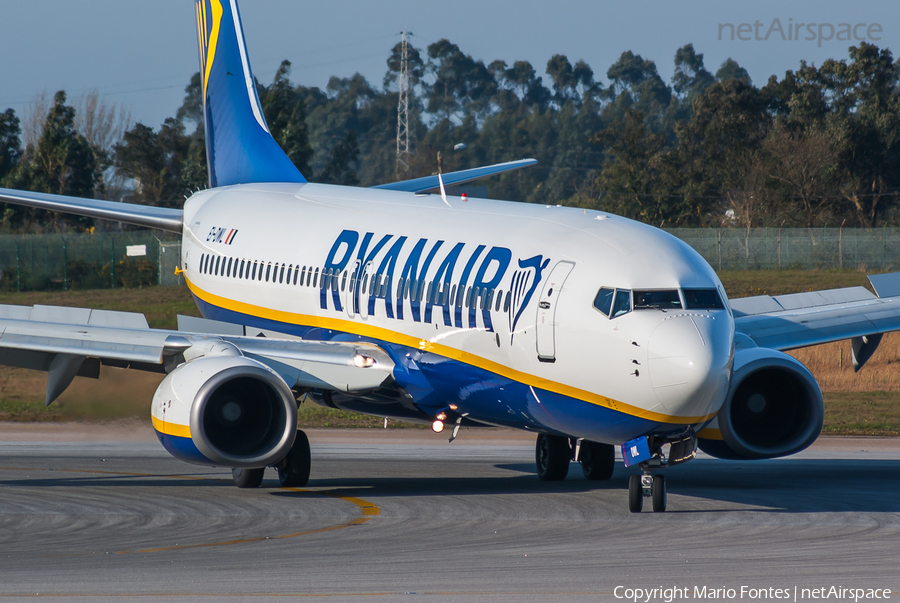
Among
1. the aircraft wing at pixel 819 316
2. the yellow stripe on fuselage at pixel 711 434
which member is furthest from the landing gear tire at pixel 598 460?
the yellow stripe on fuselage at pixel 711 434

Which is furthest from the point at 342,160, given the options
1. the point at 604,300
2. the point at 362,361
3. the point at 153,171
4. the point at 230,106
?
the point at 604,300

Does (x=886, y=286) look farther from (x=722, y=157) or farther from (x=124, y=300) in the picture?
(x=722, y=157)

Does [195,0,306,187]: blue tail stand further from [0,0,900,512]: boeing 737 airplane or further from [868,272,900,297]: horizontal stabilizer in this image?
[868,272,900,297]: horizontal stabilizer

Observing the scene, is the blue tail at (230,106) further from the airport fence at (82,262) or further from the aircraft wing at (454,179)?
the airport fence at (82,262)

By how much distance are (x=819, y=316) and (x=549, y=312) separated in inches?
306

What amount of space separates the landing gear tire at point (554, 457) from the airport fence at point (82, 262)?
4138 centimetres

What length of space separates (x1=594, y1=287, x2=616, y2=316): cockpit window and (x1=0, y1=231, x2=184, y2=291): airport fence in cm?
4677

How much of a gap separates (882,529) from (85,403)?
1642cm

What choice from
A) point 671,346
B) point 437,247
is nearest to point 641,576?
point 671,346

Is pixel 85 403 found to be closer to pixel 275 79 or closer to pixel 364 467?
pixel 364 467

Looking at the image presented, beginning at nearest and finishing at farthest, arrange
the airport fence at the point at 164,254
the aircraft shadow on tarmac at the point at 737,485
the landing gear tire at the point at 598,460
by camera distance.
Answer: the aircraft shadow on tarmac at the point at 737,485 → the landing gear tire at the point at 598,460 → the airport fence at the point at 164,254

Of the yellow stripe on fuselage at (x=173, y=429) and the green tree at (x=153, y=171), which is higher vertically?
the green tree at (x=153, y=171)

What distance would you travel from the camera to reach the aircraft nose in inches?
544

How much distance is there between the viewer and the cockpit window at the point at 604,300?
48.3 feet
